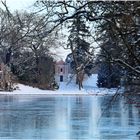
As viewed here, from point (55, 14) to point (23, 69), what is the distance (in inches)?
2502

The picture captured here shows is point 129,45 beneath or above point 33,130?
above

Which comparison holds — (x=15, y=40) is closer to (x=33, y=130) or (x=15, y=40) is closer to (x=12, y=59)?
(x=33, y=130)

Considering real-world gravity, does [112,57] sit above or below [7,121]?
above

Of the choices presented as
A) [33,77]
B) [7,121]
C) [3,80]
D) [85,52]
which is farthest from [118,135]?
[33,77]

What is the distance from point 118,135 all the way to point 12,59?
58704mm

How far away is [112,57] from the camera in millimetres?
7555

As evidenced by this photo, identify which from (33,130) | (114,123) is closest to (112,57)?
(33,130)

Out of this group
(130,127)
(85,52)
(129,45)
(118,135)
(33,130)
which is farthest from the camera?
(130,127)

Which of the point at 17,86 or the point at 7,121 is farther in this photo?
the point at 17,86

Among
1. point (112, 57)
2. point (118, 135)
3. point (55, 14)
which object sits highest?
point (55, 14)

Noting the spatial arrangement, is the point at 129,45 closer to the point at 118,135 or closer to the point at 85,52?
the point at 85,52

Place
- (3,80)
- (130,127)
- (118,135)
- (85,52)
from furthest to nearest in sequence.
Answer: (3,80)
(130,127)
(118,135)
(85,52)

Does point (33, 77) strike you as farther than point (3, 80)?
Yes

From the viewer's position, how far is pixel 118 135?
1633cm
